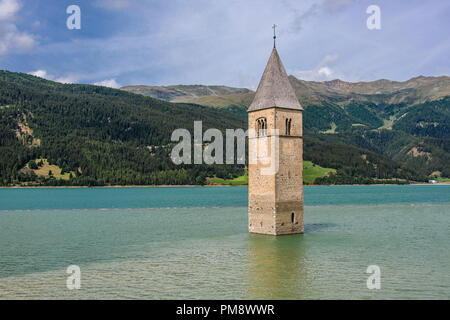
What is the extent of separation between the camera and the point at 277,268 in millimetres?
31891

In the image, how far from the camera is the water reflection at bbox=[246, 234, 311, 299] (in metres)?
25.4

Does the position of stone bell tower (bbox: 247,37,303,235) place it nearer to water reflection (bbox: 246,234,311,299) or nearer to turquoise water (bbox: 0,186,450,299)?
water reflection (bbox: 246,234,311,299)

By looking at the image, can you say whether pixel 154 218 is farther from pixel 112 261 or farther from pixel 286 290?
pixel 286 290

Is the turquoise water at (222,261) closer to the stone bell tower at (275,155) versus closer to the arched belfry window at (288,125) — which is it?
the stone bell tower at (275,155)

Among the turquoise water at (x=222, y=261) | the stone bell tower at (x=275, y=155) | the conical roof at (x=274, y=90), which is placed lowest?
the turquoise water at (x=222, y=261)

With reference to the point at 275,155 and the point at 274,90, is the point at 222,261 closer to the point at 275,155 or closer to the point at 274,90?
the point at 275,155

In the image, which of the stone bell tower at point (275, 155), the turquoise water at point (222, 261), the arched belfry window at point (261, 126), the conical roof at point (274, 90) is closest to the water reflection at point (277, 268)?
the turquoise water at point (222, 261)

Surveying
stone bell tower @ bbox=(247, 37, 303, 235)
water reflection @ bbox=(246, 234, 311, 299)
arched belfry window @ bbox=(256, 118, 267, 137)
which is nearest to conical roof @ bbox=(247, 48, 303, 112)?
stone bell tower @ bbox=(247, 37, 303, 235)

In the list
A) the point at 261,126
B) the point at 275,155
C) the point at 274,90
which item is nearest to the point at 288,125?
the point at 261,126

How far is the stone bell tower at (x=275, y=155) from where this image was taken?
43031 mm

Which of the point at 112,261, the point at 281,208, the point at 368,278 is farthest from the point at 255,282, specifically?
the point at 281,208

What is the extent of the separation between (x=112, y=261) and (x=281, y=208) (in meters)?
16.0
